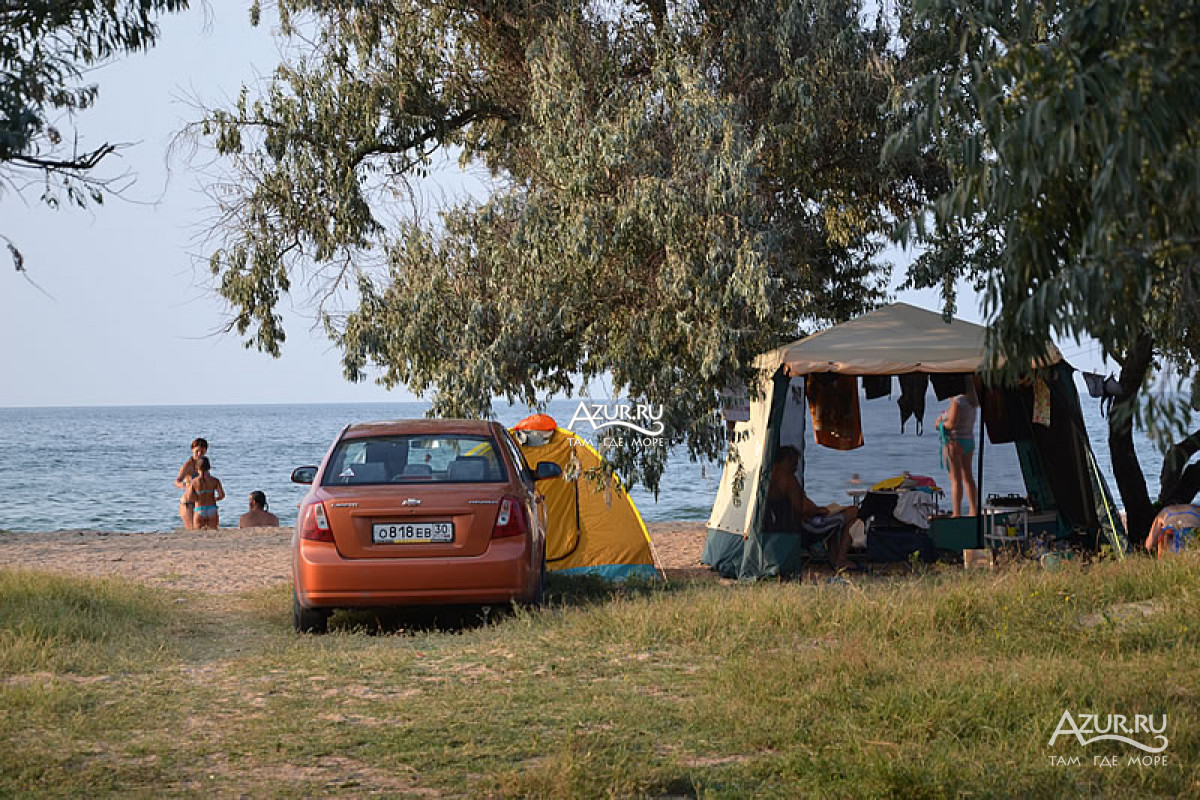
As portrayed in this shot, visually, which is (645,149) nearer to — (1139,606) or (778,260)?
(778,260)

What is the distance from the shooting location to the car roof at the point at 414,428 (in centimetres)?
977

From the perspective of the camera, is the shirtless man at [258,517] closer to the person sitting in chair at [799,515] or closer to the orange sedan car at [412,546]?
the person sitting in chair at [799,515]

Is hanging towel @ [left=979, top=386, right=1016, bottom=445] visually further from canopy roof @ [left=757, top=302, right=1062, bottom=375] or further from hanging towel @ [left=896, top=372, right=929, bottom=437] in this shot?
canopy roof @ [left=757, top=302, right=1062, bottom=375]

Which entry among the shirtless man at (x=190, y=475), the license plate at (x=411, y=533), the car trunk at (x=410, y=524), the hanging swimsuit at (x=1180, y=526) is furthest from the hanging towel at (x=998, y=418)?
the shirtless man at (x=190, y=475)

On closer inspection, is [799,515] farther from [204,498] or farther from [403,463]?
[204,498]

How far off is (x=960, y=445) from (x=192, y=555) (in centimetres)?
891

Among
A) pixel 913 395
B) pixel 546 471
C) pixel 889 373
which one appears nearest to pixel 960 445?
pixel 913 395

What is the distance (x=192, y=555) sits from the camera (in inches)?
615

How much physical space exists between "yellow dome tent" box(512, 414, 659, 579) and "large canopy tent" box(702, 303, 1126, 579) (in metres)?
1.01

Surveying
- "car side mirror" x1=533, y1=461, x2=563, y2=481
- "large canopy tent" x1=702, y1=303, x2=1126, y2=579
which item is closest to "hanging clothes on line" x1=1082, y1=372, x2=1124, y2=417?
"large canopy tent" x1=702, y1=303, x2=1126, y2=579

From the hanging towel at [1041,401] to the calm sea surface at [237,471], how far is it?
2.11 metres

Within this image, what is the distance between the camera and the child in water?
1909cm

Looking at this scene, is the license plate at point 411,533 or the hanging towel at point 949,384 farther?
the hanging towel at point 949,384

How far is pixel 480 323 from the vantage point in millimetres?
12891
